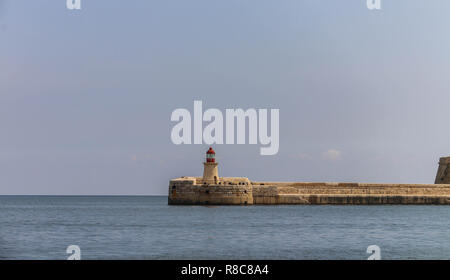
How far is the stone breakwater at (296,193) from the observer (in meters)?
56.6

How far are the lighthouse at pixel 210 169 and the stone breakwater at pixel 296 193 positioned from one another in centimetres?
41

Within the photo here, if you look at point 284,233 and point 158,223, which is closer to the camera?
point 284,233

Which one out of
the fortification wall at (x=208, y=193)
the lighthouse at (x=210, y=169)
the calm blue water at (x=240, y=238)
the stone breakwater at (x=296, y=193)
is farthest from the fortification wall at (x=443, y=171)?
the lighthouse at (x=210, y=169)

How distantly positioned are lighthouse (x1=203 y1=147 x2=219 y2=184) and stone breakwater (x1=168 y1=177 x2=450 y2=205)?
0.41 metres

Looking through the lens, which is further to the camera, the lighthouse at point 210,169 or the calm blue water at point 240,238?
the lighthouse at point 210,169

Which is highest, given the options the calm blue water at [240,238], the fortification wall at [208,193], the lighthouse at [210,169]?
the lighthouse at [210,169]

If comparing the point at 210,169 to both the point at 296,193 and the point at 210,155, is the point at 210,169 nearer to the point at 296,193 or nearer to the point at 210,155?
the point at 210,155

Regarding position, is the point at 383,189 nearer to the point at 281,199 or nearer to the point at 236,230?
the point at 281,199

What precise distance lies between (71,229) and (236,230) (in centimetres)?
1051

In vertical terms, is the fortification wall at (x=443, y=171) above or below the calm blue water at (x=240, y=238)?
above

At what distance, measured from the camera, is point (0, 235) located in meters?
40.3

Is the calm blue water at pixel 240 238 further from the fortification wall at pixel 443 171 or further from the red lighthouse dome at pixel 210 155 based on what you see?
the fortification wall at pixel 443 171

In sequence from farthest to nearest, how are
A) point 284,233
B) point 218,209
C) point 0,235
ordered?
point 218,209
point 0,235
point 284,233
